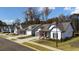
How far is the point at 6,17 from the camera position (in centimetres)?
713

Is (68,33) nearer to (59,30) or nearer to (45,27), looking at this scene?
(59,30)

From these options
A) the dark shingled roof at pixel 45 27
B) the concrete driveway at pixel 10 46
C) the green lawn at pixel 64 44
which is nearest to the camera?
the green lawn at pixel 64 44

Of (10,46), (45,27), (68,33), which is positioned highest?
(45,27)

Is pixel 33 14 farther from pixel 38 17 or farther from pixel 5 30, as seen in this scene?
pixel 5 30

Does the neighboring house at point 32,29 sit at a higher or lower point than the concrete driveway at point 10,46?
higher

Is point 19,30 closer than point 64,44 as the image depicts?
No

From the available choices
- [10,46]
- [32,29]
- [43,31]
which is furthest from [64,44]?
[10,46]

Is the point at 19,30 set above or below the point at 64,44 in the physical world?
above

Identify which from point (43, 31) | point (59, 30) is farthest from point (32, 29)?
point (59, 30)

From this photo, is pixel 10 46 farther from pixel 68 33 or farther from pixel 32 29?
pixel 68 33

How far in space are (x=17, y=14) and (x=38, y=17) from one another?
52 cm

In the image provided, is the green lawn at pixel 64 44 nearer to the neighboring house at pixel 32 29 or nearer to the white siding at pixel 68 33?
the white siding at pixel 68 33

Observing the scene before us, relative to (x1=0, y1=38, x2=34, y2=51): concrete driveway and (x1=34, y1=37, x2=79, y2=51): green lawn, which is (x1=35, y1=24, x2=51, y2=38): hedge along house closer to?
(x1=34, y1=37, x2=79, y2=51): green lawn

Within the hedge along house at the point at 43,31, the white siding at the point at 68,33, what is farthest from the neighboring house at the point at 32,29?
the white siding at the point at 68,33
